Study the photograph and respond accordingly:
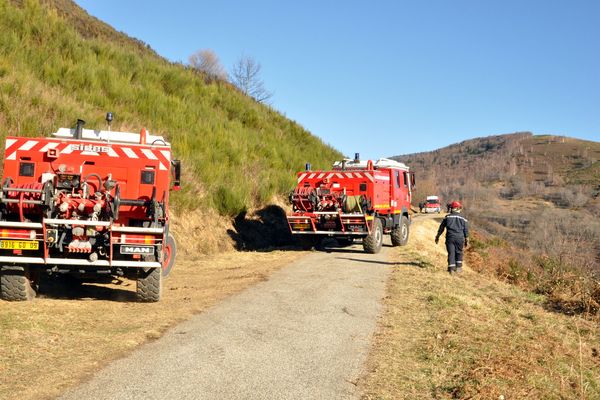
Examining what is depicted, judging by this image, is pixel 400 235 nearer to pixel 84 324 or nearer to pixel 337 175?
pixel 337 175

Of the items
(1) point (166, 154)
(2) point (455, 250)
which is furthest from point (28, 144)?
(2) point (455, 250)

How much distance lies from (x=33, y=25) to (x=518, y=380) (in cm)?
2015

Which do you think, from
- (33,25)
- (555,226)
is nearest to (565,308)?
(33,25)

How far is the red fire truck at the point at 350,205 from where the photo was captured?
15074mm

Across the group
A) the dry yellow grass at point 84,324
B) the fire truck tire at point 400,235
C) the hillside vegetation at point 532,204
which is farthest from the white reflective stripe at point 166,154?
the fire truck tire at point 400,235

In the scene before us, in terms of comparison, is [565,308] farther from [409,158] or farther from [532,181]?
[409,158]

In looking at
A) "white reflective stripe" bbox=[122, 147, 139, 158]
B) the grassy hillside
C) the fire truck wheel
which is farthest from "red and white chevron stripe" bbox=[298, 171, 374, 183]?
"white reflective stripe" bbox=[122, 147, 139, 158]

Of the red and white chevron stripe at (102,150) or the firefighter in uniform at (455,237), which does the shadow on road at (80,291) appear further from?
the firefighter in uniform at (455,237)

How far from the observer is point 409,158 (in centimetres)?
18550

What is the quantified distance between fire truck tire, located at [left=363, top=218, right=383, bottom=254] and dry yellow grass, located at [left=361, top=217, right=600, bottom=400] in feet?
16.1

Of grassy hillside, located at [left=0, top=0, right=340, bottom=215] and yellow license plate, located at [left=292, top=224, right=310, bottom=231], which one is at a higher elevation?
grassy hillside, located at [left=0, top=0, right=340, bottom=215]

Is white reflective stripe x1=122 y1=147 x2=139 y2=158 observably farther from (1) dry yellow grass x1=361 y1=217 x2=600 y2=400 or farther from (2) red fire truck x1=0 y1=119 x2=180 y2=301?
(1) dry yellow grass x1=361 y1=217 x2=600 y2=400

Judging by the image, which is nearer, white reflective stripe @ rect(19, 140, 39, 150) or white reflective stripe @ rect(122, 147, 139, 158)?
white reflective stripe @ rect(19, 140, 39, 150)

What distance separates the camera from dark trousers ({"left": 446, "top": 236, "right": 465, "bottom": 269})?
39.8ft
